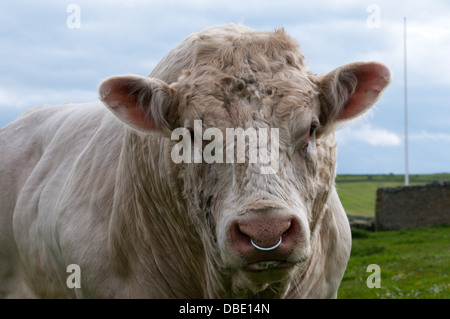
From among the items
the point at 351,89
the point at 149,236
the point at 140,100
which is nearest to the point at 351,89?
the point at 351,89

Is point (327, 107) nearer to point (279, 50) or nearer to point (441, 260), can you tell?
point (279, 50)

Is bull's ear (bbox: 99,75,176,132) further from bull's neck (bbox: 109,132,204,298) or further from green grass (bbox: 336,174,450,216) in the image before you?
green grass (bbox: 336,174,450,216)

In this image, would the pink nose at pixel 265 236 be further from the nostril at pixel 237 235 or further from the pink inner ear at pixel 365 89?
the pink inner ear at pixel 365 89

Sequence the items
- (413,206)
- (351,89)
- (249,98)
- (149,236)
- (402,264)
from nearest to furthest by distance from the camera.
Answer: (249,98) < (351,89) < (149,236) < (402,264) < (413,206)

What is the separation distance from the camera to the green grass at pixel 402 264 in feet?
41.5

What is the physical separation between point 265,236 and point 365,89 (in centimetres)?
158

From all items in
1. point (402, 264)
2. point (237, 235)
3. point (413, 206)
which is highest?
point (237, 235)

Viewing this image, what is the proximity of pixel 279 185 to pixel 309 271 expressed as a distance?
1.33 metres

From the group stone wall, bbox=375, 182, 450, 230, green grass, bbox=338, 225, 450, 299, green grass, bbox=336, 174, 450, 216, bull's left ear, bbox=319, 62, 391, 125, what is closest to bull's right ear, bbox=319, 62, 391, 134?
bull's left ear, bbox=319, 62, 391, 125

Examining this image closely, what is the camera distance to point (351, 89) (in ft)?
13.6

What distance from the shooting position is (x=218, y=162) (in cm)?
357

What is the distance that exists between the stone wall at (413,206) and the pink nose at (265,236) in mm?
25310

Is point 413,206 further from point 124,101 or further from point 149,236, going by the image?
point 124,101
